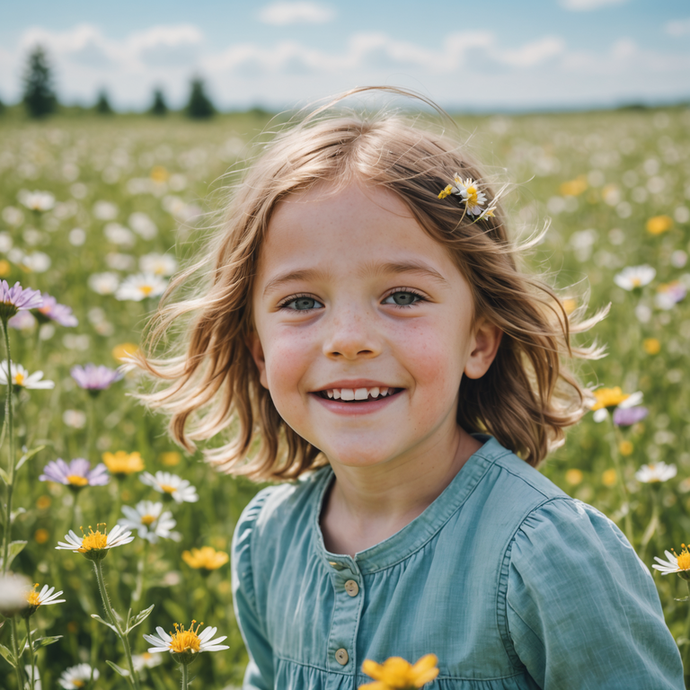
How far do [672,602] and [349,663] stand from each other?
2.28 ft

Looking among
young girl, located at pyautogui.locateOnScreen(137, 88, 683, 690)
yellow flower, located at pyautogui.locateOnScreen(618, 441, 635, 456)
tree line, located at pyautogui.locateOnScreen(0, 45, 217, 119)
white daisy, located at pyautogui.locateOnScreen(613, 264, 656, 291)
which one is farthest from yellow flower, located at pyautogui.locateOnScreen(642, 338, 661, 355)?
tree line, located at pyautogui.locateOnScreen(0, 45, 217, 119)

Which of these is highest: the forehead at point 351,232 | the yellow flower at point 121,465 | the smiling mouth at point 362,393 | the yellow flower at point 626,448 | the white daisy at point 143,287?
the forehead at point 351,232

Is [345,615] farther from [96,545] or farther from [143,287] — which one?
[143,287]

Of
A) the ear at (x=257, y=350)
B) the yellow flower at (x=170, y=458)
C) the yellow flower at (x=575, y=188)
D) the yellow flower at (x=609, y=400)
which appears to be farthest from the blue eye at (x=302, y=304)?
the yellow flower at (x=575, y=188)

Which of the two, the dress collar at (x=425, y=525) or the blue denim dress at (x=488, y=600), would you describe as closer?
the blue denim dress at (x=488, y=600)

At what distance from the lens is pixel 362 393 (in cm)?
106

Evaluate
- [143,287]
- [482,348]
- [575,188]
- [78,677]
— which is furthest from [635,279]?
[575,188]

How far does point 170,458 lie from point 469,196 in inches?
53.4

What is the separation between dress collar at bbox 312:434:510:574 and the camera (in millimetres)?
1114

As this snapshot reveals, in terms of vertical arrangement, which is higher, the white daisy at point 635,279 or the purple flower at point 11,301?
the purple flower at point 11,301

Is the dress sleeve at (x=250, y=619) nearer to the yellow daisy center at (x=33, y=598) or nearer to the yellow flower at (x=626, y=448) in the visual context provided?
the yellow daisy center at (x=33, y=598)

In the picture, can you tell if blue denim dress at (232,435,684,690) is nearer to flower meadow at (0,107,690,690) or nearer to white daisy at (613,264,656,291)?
flower meadow at (0,107,690,690)

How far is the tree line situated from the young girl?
30545 mm

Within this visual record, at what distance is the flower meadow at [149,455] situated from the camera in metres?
1.12
